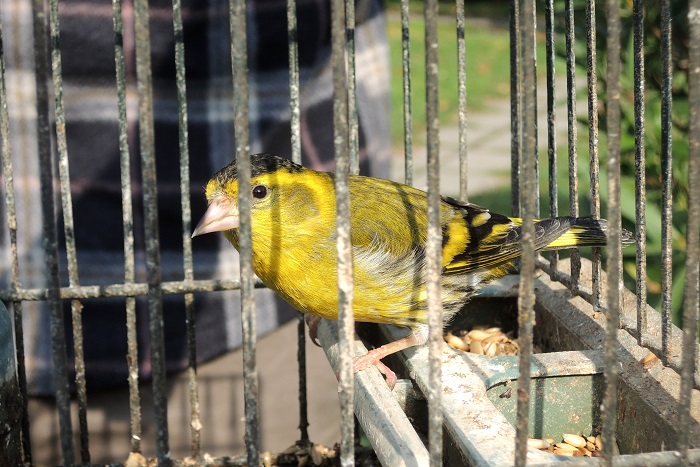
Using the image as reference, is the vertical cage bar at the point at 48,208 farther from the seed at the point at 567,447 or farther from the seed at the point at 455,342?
the seed at the point at 455,342

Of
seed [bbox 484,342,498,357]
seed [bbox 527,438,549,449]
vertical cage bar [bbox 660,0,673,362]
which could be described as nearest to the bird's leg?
seed [bbox 484,342,498,357]

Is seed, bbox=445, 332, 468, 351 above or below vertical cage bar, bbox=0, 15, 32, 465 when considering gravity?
below

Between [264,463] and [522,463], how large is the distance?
46.0 inches

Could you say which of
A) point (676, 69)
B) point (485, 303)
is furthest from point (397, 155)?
point (485, 303)

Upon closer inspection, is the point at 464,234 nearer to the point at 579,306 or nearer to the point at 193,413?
the point at 579,306

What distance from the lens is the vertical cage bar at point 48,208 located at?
124 cm

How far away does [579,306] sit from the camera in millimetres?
2600

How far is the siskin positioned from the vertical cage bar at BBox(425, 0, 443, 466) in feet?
2.76

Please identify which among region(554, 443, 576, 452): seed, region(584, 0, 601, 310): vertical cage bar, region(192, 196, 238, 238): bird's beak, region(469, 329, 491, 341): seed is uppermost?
region(584, 0, 601, 310): vertical cage bar

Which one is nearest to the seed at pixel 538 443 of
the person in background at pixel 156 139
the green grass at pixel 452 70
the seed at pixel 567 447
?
the seed at pixel 567 447

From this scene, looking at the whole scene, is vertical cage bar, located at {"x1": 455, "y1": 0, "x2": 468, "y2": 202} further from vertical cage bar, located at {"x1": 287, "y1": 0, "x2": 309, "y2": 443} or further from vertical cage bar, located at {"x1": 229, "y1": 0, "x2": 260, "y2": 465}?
vertical cage bar, located at {"x1": 229, "y1": 0, "x2": 260, "y2": 465}

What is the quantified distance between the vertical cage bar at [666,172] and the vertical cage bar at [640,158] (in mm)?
90

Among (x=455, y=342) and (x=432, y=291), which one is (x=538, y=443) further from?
(x=432, y=291)

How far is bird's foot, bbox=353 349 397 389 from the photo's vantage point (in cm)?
227
